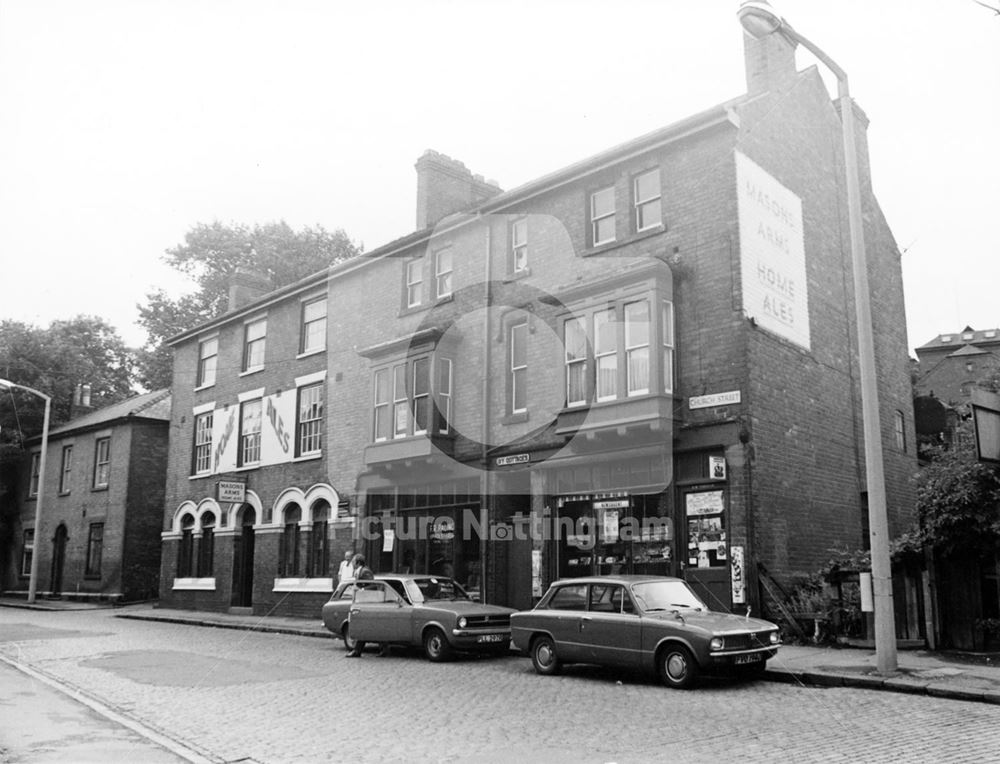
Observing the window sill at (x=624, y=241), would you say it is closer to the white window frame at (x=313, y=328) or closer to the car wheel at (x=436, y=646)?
the car wheel at (x=436, y=646)

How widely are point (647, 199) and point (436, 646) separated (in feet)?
32.9

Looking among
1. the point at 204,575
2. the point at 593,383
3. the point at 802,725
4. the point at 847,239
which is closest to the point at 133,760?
the point at 802,725

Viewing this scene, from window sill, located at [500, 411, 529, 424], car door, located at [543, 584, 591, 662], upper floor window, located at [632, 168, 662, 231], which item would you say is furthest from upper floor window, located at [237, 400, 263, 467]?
car door, located at [543, 584, 591, 662]

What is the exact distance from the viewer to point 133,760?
7.93m

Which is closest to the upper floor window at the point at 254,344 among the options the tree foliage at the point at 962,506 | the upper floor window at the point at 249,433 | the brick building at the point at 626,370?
the upper floor window at the point at 249,433

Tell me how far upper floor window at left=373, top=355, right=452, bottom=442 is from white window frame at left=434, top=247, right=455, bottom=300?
79.3 inches

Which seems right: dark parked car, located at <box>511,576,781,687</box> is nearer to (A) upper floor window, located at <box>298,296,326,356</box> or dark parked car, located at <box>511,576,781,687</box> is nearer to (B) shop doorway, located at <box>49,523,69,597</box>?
(A) upper floor window, located at <box>298,296,326,356</box>

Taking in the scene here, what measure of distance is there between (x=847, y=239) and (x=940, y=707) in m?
13.5

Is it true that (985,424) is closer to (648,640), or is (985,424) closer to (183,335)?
(648,640)

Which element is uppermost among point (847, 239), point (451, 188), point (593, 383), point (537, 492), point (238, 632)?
point (451, 188)

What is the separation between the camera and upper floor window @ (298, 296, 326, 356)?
89.6 ft

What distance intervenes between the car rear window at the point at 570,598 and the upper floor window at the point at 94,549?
27072 millimetres

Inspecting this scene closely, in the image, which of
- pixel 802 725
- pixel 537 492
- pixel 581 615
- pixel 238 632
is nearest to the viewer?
pixel 802 725

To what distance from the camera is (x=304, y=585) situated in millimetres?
25594
